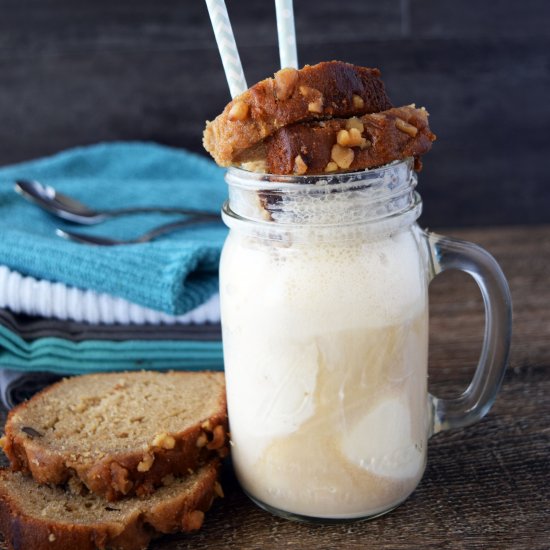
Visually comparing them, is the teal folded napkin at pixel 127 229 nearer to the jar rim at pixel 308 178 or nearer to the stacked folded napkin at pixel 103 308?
the stacked folded napkin at pixel 103 308

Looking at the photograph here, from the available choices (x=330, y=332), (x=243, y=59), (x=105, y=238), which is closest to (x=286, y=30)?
(x=330, y=332)

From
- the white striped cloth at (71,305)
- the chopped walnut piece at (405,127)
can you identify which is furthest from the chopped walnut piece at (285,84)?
the white striped cloth at (71,305)

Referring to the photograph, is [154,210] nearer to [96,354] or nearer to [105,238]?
[105,238]

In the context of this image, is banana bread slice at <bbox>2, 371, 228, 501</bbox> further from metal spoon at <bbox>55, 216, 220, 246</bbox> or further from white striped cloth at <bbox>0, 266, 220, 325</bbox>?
metal spoon at <bbox>55, 216, 220, 246</bbox>

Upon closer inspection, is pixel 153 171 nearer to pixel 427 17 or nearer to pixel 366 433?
pixel 427 17

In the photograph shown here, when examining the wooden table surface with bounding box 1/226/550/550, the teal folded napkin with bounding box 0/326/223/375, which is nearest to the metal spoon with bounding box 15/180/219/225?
the teal folded napkin with bounding box 0/326/223/375
